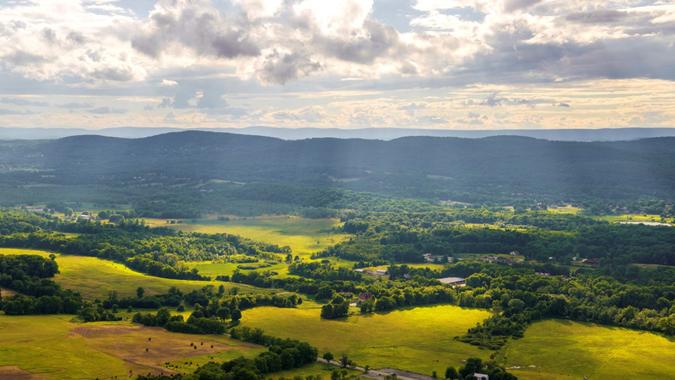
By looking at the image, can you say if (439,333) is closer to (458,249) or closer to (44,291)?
(44,291)

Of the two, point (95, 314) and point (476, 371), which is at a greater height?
point (476, 371)

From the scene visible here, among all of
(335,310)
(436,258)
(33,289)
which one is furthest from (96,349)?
(436,258)

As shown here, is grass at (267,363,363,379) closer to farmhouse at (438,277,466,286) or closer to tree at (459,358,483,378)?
tree at (459,358,483,378)

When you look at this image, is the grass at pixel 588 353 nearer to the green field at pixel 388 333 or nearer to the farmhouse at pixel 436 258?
the green field at pixel 388 333

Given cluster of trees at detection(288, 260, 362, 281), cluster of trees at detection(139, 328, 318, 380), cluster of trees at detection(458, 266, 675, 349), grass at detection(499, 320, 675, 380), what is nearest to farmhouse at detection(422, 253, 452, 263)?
cluster of trees at detection(288, 260, 362, 281)

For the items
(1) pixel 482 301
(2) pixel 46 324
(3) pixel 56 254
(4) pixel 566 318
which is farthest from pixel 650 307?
(3) pixel 56 254

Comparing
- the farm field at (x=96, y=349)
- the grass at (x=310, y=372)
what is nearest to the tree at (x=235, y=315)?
A: the farm field at (x=96, y=349)

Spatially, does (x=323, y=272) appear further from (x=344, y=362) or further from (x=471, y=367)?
(x=471, y=367)
